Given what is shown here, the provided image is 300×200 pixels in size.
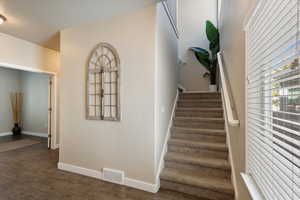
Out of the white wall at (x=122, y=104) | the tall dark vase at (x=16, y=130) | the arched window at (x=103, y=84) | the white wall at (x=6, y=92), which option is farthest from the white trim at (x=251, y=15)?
the tall dark vase at (x=16, y=130)

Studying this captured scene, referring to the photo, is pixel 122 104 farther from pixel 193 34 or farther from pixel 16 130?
pixel 16 130

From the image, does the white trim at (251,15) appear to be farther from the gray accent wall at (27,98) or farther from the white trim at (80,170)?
the gray accent wall at (27,98)

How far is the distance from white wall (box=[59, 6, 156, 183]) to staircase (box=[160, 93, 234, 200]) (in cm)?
45

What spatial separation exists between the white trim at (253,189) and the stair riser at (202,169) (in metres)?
0.92

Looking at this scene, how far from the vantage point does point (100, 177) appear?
2.63 meters

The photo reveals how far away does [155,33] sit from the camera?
2305 millimetres

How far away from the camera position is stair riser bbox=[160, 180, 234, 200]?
202 cm

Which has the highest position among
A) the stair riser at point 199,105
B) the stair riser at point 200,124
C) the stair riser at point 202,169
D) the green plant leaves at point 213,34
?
the green plant leaves at point 213,34

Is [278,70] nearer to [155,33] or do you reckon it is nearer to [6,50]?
[155,33]

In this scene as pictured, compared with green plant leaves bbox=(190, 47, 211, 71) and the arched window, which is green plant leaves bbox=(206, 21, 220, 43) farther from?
the arched window

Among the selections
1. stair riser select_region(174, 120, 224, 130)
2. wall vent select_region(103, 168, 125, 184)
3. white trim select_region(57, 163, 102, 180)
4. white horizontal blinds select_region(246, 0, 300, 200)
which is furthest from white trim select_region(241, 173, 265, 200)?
white trim select_region(57, 163, 102, 180)

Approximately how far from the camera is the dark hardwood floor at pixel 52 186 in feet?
7.05

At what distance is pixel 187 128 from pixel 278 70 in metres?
2.26

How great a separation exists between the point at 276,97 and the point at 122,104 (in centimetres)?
199
